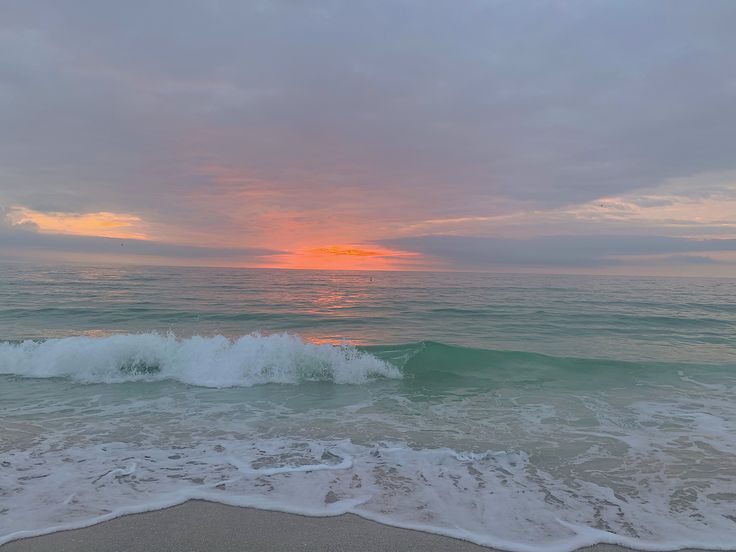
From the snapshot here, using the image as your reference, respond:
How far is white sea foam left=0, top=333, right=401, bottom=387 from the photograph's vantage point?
39.5 ft

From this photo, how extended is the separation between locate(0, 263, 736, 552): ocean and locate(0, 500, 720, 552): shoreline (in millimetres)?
173

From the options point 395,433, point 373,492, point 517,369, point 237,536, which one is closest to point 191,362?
point 395,433

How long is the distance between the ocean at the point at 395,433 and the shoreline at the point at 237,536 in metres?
0.17

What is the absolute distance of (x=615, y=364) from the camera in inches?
560

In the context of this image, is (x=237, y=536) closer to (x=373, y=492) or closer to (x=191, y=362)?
(x=373, y=492)

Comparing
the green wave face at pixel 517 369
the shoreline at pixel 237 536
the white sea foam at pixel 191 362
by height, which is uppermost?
the shoreline at pixel 237 536

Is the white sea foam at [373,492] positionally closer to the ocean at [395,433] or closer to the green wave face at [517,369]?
the ocean at [395,433]

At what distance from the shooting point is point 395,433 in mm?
7543

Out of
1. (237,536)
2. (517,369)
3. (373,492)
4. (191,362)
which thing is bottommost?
(517,369)

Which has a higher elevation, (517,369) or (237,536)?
(237,536)

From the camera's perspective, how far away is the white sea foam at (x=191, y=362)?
Answer: 12031 millimetres

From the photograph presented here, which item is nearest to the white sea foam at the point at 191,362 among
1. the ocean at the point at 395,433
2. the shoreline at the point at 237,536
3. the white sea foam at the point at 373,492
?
the ocean at the point at 395,433

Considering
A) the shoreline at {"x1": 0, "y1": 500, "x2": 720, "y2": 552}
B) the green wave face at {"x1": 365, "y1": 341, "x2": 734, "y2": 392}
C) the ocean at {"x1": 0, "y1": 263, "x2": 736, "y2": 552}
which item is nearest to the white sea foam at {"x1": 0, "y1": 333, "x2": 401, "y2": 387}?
the ocean at {"x1": 0, "y1": 263, "x2": 736, "y2": 552}

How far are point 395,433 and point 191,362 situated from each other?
7.85m
